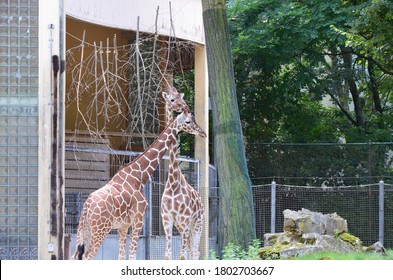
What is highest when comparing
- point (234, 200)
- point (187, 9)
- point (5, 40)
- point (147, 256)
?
point (187, 9)

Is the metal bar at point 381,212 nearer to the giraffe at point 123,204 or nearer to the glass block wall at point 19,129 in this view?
the giraffe at point 123,204

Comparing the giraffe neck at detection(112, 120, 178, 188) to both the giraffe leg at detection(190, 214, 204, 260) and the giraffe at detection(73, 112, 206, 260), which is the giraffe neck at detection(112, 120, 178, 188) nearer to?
the giraffe at detection(73, 112, 206, 260)

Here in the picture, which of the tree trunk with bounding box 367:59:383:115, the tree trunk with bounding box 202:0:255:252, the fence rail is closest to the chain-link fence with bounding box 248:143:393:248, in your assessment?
the fence rail

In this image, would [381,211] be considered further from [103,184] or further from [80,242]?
[80,242]

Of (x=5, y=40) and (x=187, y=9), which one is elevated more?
(x=187, y=9)

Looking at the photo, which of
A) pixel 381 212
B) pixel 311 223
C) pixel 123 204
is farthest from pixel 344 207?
pixel 123 204

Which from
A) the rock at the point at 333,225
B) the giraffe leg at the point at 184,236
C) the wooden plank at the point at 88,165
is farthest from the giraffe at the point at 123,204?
the rock at the point at 333,225

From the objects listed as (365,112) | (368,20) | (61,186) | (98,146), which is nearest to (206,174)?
(98,146)

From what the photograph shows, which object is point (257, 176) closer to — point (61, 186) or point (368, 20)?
point (368, 20)

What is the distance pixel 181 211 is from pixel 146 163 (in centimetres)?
89

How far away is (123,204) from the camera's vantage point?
13.6 m

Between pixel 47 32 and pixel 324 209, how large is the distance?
10.8 metres

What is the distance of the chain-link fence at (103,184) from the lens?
16.5m

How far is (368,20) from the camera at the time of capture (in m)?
18.4
